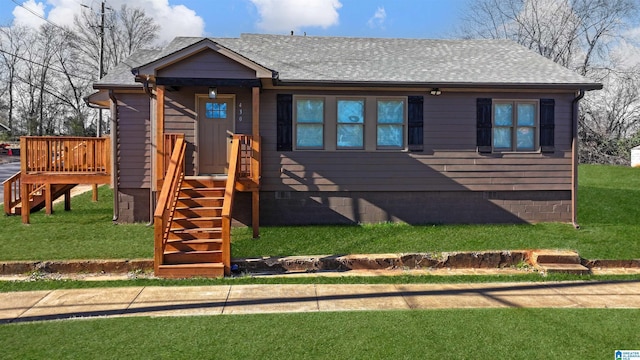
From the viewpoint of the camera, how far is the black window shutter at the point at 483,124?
1076 centimetres

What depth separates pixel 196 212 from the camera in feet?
28.4

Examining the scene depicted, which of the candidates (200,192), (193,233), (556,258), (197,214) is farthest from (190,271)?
(556,258)

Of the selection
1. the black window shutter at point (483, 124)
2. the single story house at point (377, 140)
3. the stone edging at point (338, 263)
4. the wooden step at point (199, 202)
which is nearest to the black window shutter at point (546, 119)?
the single story house at point (377, 140)

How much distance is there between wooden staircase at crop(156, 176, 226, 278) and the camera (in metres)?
7.25

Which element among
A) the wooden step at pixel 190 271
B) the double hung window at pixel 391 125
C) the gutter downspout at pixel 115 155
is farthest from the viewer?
the gutter downspout at pixel 115 155

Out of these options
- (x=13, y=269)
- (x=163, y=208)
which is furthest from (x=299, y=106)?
(x=13, y=269)

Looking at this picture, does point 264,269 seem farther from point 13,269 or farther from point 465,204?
point 465,204

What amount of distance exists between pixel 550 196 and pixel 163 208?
8657 mm

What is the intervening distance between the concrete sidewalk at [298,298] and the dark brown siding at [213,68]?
4469 mm

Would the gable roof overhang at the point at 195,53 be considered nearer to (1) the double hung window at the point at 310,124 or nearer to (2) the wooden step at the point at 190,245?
(1) the double hung window at the point at 310,124

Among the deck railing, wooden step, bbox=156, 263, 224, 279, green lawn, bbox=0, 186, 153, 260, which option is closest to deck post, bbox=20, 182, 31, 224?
green lawn, bbox=0, 186, 153, 260

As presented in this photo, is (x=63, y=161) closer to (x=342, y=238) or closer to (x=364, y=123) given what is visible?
(x=342, y=238)

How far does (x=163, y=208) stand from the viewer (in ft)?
24.8

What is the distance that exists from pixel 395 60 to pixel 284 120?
11.1ft
